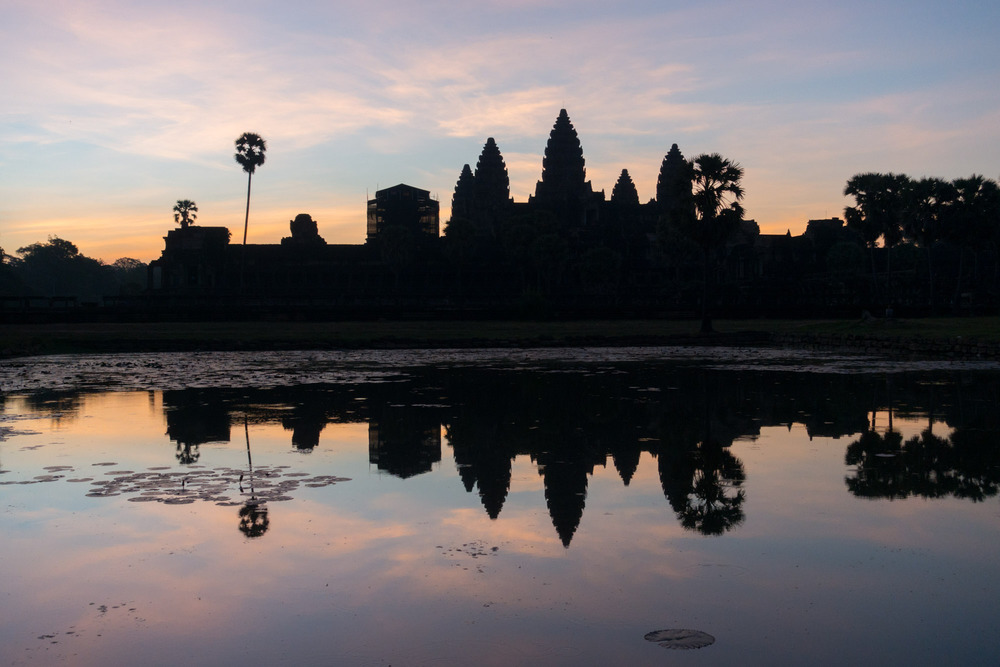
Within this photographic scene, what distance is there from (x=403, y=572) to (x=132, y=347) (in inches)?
1172

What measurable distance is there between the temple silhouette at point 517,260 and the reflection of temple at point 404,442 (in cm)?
5705

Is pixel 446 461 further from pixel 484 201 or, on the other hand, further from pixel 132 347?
pixel 484 201

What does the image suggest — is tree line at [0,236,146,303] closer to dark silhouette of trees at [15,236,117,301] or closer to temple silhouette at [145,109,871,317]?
dark silhouette of trees at [15,236,117,301]

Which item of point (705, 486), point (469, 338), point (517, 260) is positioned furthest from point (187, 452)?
point (517, 260)

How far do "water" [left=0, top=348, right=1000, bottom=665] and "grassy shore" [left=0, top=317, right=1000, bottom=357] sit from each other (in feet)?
60.1

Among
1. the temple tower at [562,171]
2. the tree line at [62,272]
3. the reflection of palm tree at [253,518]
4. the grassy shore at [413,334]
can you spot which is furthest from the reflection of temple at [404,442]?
the tree line at [62,272]

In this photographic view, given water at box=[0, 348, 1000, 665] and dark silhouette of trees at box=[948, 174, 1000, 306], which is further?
dark silhouette of trees at box=[948, 174, 1000, 306]

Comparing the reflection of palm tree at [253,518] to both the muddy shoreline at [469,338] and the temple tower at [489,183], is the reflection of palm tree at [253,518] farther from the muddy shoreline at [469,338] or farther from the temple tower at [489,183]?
the temple tower at [489,183]

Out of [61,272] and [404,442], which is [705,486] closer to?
[404,442]

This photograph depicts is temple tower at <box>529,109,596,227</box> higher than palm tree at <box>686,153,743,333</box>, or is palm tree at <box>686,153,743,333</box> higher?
temple tower at <box>529,109,596,227</box>

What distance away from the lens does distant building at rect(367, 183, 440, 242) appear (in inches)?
5423

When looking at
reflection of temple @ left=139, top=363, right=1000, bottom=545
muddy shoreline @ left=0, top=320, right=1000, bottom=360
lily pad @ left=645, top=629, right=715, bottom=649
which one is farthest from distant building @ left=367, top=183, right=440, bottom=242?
lily pad @ left=645, top=629, right=715, bottom=649

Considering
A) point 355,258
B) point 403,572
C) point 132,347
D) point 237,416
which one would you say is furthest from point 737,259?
point 403,572

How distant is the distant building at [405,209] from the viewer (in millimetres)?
137750
